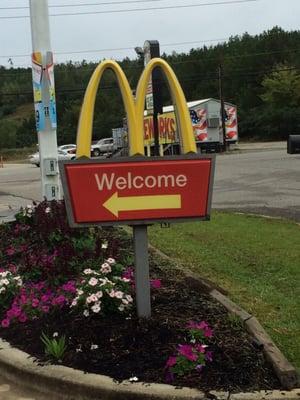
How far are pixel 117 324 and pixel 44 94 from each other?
4817 millimetres

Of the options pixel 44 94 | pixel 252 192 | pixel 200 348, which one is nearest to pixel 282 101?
pixel 252 192

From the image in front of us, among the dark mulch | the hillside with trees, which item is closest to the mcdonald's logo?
the dark mulch

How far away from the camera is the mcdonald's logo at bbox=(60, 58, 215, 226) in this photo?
14.1ft

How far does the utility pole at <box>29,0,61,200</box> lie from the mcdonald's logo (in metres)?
4.05

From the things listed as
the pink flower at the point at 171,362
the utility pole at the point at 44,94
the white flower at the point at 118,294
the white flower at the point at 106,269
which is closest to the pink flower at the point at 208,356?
the pink flower at the point at 171,362

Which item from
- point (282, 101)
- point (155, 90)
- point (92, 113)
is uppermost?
point (282, 101)

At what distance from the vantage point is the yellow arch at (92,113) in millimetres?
4324

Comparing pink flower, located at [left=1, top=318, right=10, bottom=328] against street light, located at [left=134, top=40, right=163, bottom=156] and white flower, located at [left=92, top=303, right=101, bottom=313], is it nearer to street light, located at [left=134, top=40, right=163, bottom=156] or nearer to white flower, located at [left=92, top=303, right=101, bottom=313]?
white flower, located at [left=92, top=303, right=101, bottom=313]

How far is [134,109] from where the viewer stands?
14.5ft

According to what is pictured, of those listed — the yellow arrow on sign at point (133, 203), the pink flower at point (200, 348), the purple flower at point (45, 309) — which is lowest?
the pink flower at point (200, 348)

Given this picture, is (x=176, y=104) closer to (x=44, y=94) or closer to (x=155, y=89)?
(x=155, y=89)

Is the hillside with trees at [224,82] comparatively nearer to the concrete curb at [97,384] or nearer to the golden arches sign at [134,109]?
the golden arches sign at [134,109]

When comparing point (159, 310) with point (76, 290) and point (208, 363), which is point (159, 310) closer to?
point (76, 290)

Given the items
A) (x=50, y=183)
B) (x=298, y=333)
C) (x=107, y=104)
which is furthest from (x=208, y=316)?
(x=107, y=104)
